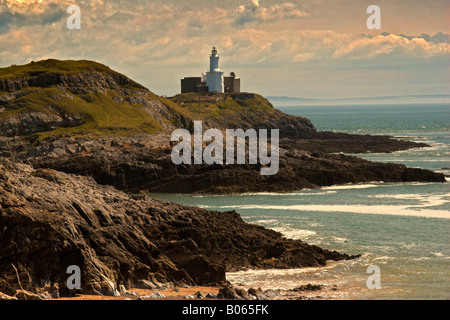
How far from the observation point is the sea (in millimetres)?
31520

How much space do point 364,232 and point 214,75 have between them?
107m

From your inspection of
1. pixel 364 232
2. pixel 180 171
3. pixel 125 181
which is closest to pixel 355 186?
pixel 180 171

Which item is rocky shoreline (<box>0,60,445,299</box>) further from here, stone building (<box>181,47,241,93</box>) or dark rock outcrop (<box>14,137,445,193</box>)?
stone building (<box>181,47,241,93</box>)

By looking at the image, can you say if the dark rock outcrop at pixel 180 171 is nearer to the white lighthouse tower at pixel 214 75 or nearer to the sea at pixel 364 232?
the sea at pixel 364 232

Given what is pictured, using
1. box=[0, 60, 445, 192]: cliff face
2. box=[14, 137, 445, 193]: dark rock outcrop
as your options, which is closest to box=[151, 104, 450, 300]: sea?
box=[14, 137, 445, 193]: dark rock outcrop

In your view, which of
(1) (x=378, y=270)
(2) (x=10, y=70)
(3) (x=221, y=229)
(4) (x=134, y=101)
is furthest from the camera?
(2) (x=10, y=70)

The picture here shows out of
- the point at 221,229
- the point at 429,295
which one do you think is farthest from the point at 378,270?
the point at 221,229

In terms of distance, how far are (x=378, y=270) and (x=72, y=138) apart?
49539 millimetres

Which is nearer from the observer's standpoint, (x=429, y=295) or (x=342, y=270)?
(x=429, y=295)

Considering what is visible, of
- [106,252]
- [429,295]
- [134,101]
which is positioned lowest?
[429,295]

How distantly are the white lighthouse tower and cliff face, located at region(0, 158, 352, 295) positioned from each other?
→ 106266 mm

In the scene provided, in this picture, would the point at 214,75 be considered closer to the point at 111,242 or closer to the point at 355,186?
the point at 355,186

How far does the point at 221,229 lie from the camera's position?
37.9 meters

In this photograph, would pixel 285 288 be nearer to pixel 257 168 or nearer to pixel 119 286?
pixel 119 286
